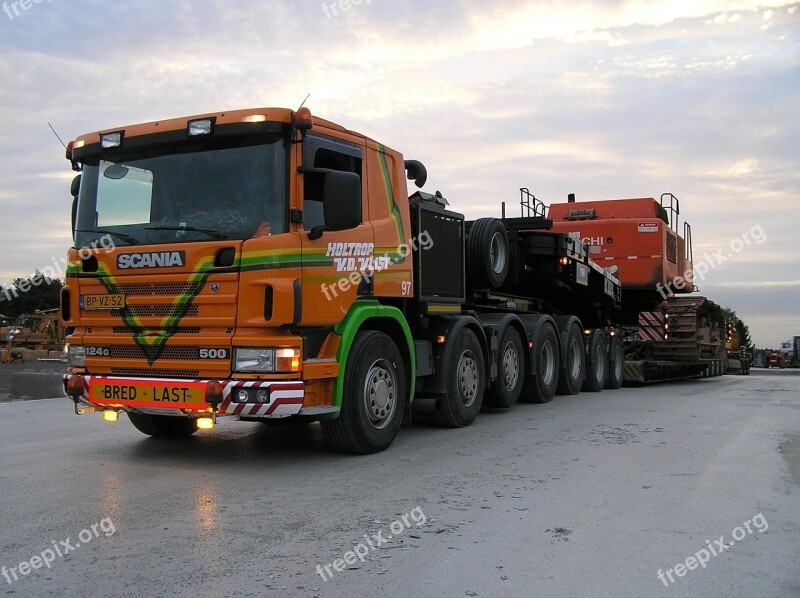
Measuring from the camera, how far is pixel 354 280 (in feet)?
21.4

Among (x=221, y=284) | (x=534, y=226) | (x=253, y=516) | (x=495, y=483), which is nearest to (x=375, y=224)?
(x=221, y=284)

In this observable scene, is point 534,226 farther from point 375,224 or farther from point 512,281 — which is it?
point 375,224

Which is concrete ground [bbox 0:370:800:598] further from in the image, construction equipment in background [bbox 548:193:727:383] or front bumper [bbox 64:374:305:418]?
construction equipment in background [bbox 548:193:727:383]

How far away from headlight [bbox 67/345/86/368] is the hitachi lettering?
856mm

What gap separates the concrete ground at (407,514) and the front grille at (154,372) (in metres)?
0.77

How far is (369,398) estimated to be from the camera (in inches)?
261

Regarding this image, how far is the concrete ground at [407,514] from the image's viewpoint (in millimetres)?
3701

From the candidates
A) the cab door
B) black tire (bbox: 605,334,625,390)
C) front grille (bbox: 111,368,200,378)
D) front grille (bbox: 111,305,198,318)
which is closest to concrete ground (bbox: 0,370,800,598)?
front grille (bbox: 111,368,200,378)

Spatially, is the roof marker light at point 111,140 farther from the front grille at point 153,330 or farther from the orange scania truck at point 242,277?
the front grille at point 153,330

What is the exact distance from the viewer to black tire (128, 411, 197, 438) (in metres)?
7.52

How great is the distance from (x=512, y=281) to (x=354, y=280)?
5079 millimetres

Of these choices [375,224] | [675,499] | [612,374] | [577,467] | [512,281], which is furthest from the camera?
[612,374]

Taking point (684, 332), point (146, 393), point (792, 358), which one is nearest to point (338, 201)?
point (146, 393)

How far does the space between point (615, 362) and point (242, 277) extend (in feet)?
35.2
